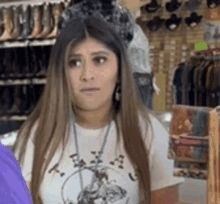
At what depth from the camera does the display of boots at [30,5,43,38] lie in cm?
129

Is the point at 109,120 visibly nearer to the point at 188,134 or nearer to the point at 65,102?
the point at 65,102

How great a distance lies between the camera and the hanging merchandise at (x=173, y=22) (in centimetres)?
115

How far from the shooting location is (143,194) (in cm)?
123

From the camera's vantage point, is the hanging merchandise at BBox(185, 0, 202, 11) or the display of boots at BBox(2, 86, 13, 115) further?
the display of boots at BBox(2, 86, 13, 115)

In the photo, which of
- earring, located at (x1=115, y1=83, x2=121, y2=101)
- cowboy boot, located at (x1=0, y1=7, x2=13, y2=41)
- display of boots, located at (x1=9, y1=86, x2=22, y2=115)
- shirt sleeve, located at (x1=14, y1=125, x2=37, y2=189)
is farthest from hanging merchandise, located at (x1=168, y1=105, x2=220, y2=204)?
cowboy boot, located at (x1=0, y1=7, x2=13, y2=41)

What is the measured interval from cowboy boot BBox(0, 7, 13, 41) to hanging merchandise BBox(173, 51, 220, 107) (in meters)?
0.75

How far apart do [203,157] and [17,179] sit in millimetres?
822

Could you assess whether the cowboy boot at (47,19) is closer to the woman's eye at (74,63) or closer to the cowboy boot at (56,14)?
the cowboy boot at (56,14)

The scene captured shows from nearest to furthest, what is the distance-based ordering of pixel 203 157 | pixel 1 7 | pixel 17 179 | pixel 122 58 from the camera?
pixel 17 179 < pixel 203 157 < pixel 122 58 < pixel 1 7

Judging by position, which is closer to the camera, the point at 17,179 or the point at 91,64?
the point at 17,179

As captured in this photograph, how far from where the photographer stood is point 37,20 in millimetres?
1303

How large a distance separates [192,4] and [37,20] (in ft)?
2.15

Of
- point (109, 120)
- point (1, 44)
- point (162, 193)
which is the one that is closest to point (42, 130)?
point (109, 120)

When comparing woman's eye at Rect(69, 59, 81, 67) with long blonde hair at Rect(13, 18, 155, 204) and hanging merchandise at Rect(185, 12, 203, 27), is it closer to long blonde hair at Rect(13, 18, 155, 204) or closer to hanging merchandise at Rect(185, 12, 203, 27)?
long blonde hair at Rect(13, 18, 155, 204)
